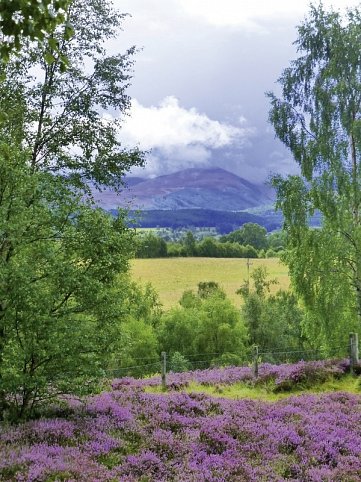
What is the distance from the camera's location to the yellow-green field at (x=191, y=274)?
98875 millimetres

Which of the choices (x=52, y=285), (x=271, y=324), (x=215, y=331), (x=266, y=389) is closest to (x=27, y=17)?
(x=52, y=285)

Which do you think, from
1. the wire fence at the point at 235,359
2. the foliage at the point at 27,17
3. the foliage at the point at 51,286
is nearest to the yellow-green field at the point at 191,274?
the wire fence at the point at 235,359

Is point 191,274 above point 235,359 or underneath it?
above

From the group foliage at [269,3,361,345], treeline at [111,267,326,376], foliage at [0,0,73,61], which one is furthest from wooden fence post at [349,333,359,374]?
treeline at [111,267,326,376]

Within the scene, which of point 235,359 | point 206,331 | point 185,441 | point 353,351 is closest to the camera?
point 185,441

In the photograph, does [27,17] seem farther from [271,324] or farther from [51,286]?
[271,324]

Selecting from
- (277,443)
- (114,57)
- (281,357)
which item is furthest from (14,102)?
(281,357)

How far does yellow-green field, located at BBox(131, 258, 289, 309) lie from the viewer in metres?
98.9

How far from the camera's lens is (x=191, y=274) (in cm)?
11638

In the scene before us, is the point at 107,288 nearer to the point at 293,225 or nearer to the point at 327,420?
the point at 327,420

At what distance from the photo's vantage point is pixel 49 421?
474 inches

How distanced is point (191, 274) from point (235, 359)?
215 ft

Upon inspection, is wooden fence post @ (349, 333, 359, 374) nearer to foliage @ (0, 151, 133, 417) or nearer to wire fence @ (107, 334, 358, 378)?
wire fence @ (107, 334, 358, 378)

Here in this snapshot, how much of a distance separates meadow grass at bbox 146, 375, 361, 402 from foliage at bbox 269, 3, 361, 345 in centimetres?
463
